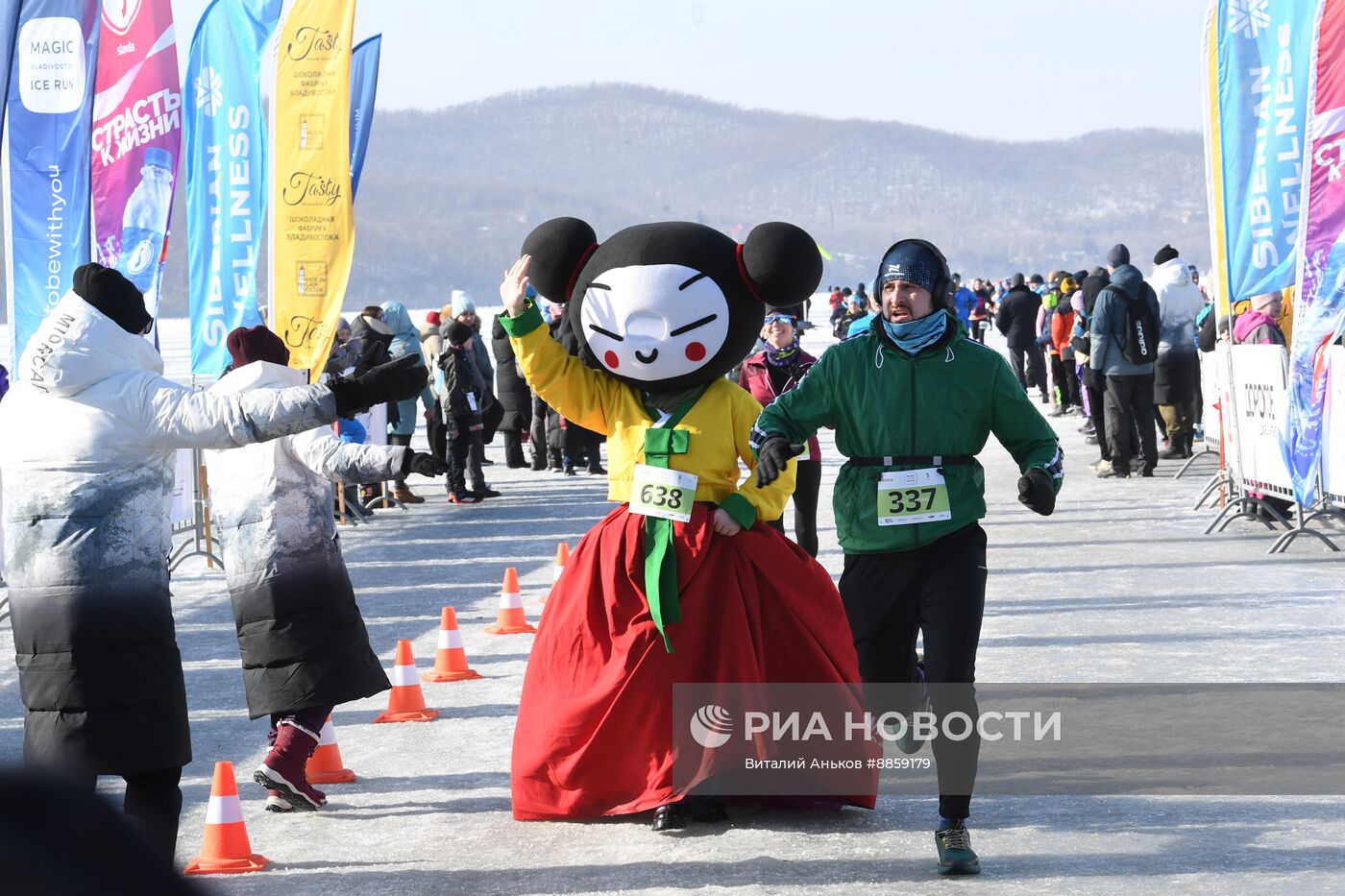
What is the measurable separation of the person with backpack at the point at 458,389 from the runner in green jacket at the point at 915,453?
10.1 meters

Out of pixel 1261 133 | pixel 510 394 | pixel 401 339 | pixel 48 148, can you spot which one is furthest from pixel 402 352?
pixel 1261 133

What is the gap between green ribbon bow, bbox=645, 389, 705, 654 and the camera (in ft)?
17.6

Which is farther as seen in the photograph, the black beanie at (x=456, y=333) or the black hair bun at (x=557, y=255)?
the black beanie at (x=456, y=333)

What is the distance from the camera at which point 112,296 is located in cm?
452

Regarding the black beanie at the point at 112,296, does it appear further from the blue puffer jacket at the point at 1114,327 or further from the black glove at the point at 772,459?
the blue puffer jacket at the point at 1114,327

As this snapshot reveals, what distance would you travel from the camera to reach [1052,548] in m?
12.0

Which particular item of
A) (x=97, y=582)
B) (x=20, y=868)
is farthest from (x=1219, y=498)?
(x=20, y=868)

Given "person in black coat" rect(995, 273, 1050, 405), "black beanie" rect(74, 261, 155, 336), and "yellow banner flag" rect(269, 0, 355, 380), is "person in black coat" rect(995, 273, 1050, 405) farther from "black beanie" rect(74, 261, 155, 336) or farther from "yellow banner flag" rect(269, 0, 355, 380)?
"black beanie" rect(74, 261, 155, 336)

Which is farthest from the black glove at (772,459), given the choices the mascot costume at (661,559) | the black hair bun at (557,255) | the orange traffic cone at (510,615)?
the orange traffic cone at (510,615)

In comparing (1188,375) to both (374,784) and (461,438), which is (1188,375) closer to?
(461,438)

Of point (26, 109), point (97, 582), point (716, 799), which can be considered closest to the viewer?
point (97, 582)

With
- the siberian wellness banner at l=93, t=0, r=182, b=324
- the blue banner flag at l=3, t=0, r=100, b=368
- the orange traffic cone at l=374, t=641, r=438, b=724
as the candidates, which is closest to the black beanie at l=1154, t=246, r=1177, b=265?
the siberian wellness banner at l=93, t=0, r=182, b=324

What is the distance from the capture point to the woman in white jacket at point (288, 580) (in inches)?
223

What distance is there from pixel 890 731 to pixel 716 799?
0.72m
